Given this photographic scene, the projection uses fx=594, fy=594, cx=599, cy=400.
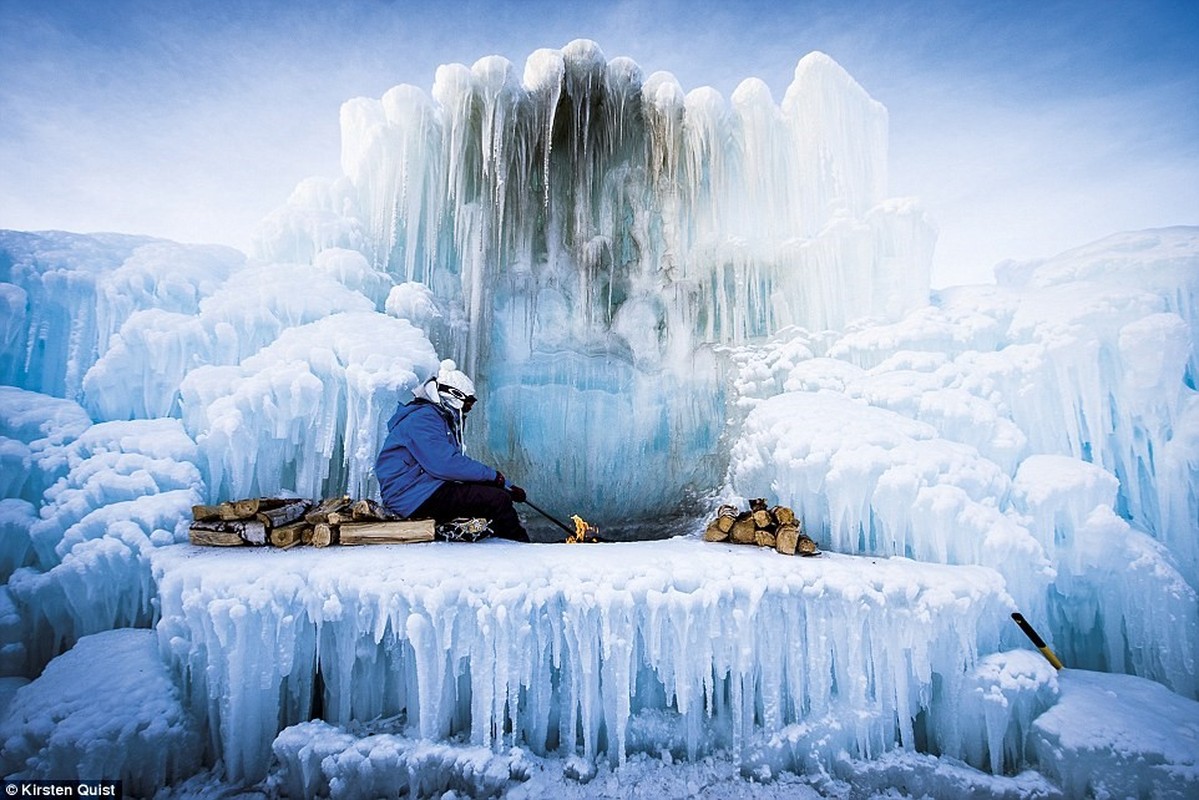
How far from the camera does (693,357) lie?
7551mm

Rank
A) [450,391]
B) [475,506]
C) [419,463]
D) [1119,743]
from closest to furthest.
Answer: [1119,743], [419,463], [475,506], [450,391]

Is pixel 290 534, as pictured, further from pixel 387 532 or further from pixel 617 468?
pixel 617 468

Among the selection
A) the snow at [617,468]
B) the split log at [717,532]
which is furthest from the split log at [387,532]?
the split log at [717,532]

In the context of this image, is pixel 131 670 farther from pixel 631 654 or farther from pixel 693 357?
→ pixel 693 357

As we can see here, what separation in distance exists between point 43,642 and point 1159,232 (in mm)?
9491

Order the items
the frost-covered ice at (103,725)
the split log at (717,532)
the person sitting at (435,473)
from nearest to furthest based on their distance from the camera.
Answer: the frost-covered ice at (103,725), the person sitting at (435,473), the split log at (717,532)

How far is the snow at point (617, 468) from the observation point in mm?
3330

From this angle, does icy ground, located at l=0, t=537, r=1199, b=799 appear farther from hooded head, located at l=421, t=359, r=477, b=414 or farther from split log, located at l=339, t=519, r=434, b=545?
hooded head, located at l=421, t=359, r=477, b=414

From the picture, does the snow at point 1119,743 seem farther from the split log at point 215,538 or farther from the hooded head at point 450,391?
the split log at point 215,538

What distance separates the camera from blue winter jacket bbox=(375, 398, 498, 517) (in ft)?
14.2

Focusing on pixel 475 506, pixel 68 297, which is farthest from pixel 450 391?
pixel 68 297

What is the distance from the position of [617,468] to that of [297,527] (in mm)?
4507

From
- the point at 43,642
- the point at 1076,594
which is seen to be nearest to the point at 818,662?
the point at 1076,594

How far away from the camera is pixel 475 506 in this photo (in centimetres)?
461
